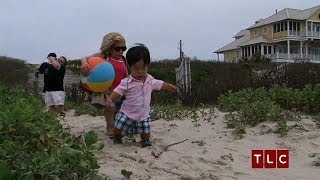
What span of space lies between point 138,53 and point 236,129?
1897 millimetres

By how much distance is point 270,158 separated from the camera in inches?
211

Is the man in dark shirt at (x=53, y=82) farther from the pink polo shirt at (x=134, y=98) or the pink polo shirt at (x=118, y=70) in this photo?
the pink polo shirt at (x=134, y=98)

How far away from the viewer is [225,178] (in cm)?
448

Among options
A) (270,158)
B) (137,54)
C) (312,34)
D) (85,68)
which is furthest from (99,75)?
(312,34)

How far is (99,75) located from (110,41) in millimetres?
488

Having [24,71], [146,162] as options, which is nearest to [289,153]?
[146,162]

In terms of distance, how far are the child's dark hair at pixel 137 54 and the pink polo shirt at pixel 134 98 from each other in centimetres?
22

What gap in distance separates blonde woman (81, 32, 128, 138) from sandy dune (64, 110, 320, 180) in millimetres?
320

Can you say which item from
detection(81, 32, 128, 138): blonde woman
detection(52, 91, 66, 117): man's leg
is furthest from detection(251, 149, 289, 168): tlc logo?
detection(52, 91, 66, 117): man's leg

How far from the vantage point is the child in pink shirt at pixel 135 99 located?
5566 mm

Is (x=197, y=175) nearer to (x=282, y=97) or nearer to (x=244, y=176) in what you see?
(x=244, y=176)

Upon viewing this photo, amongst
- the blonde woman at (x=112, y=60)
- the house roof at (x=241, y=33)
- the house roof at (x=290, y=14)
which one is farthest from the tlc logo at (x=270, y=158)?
the house roof at (x=241, y=33)

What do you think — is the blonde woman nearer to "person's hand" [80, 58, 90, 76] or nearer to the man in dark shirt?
"person's hand" [80, 58, 90, 76]

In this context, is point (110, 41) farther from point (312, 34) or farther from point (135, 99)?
point (312, 34)
